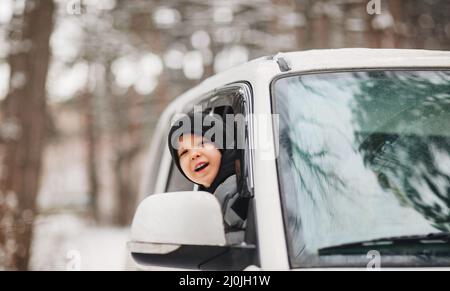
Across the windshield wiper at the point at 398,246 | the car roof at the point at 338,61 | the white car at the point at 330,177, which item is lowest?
the windshield wiper at the point at 398,246

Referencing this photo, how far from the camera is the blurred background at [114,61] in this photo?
9039 mm

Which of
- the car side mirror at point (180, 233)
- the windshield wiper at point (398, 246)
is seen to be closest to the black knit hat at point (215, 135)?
the car side mirror at point (180, 233)

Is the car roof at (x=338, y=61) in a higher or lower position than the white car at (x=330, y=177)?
higher

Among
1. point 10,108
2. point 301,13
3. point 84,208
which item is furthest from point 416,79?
point 84,208

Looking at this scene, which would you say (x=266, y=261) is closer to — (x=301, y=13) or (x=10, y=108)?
(x=10, y=108)

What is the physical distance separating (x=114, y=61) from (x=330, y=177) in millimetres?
18253

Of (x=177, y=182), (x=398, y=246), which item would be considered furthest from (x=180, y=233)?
(x=177, y=182)

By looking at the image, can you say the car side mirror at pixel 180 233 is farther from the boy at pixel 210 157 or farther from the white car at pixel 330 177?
the boy at pixel 210 157

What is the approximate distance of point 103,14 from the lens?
1595cm

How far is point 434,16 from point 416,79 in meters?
10.6

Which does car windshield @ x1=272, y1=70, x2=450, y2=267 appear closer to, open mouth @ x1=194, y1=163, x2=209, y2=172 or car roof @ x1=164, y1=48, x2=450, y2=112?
car roof @ x1=164, y1=48, x2=450, y2=112

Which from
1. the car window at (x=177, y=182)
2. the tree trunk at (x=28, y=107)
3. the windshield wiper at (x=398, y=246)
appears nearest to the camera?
the windshield wiper at (x=398, y=246)

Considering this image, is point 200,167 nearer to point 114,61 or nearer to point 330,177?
point 330,177

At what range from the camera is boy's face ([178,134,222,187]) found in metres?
2.47
